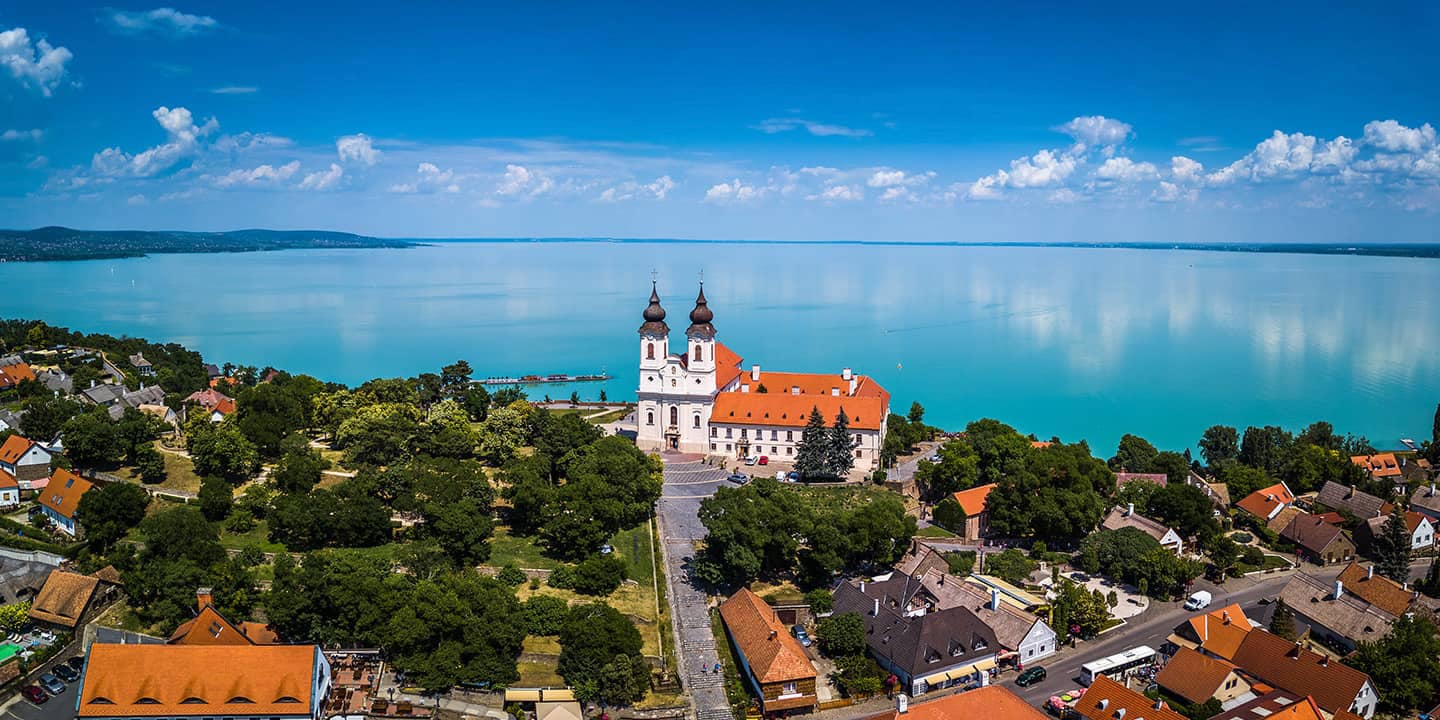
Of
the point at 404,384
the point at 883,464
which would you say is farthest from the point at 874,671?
the point at 404,384

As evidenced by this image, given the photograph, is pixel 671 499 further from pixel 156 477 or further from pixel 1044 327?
pixel 1044 327

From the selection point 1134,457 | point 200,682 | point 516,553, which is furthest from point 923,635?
point 1134,457

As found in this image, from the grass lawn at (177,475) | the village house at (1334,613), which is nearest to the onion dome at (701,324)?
the grass lawn at (177,475)

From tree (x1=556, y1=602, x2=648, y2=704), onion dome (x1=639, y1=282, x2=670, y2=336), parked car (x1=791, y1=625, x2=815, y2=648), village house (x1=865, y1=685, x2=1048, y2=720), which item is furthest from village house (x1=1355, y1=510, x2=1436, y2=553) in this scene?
onion dome (x1=639, y1=282, x2=670, y2=336)

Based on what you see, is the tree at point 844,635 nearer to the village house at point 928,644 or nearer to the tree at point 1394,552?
the village house at point 928,644

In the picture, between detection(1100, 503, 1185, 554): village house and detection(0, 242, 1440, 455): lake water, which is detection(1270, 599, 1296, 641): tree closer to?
detection(1100, 503, 1185, 554): village house
